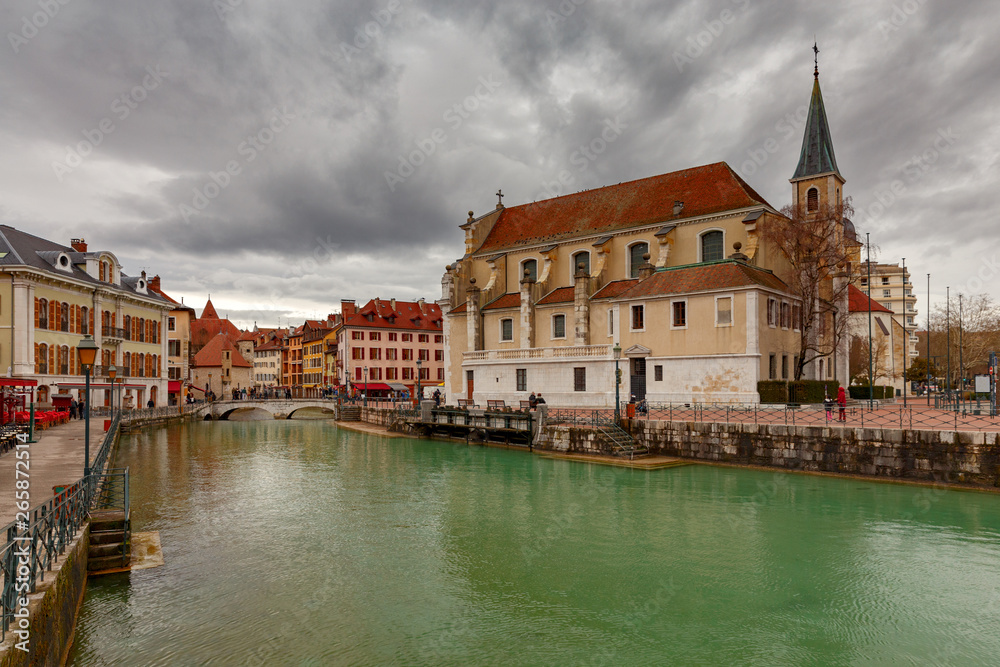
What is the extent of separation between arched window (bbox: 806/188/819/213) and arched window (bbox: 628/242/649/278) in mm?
10862

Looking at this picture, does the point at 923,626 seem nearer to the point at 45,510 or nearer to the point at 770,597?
the point at 770,597

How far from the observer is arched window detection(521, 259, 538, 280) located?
46.6 metres

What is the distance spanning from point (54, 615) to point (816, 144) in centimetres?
4521

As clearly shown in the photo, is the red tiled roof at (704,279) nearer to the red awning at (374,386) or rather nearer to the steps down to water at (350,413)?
the steps down to water at (350,413)

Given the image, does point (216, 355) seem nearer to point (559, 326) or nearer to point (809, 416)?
point (559, 326)

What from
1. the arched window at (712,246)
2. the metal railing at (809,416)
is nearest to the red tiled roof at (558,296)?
the arched window at (712,246)

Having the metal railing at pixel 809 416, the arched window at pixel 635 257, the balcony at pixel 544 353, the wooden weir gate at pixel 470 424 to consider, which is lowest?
the wooden weir gate at pixel 470 424

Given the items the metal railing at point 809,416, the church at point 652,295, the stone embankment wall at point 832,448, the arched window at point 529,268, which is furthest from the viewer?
the arched window at point 529,268

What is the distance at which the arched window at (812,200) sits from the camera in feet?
132

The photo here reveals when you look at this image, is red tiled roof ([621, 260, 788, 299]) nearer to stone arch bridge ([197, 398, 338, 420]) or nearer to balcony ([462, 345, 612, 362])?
balcony ([462, 345, 612, 362])

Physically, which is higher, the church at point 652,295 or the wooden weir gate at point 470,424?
the church at point 652,295

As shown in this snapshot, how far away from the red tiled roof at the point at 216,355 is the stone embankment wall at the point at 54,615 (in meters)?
76.7

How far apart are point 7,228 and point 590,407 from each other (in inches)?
1516

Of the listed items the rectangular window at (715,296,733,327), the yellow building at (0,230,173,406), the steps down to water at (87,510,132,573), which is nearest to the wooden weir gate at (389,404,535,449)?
the rectangular window at (715,296,733,327)
